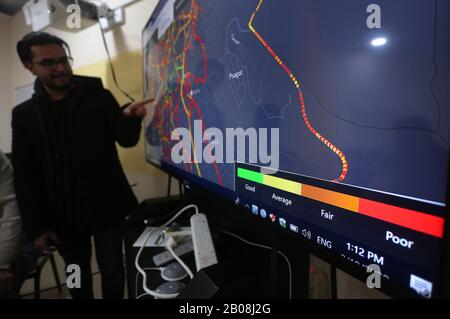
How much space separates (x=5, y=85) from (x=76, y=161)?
3.22 m

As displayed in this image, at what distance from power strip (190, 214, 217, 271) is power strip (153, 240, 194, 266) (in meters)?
0.10

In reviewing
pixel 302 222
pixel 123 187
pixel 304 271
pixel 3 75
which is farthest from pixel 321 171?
pixel 3 75

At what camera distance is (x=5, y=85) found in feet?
10.6

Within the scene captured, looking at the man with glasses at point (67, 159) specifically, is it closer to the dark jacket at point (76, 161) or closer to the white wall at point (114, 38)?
the dark jacket at point (76, 161)

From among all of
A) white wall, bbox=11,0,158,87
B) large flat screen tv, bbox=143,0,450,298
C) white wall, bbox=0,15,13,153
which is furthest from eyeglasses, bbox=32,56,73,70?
white wall, bbox=0,15,13,153

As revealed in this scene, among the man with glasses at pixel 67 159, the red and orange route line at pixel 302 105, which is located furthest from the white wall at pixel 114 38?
the red and orange route line at pixel 302 105

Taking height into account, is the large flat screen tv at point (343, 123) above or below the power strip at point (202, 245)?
above

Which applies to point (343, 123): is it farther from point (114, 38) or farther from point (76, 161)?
point (114, 38)

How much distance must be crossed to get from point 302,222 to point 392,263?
0.49ft

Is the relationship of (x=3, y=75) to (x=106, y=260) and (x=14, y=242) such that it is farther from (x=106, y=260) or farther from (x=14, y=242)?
(x=106, y=260)

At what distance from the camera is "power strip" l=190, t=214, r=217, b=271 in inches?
25.5

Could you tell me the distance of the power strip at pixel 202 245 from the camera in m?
0.65

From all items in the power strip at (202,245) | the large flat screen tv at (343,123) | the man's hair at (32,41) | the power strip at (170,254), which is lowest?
the power strip at (170,254)

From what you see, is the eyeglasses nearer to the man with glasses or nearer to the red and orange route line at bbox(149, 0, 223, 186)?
the man with glasses
